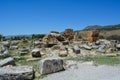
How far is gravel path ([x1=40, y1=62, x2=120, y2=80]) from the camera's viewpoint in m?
12.9

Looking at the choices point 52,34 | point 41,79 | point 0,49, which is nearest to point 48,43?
point 52,34

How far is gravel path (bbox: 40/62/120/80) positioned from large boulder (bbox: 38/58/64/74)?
1.40 ft

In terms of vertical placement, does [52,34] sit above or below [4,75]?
above

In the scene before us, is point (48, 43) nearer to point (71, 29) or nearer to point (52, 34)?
point (52, 34)

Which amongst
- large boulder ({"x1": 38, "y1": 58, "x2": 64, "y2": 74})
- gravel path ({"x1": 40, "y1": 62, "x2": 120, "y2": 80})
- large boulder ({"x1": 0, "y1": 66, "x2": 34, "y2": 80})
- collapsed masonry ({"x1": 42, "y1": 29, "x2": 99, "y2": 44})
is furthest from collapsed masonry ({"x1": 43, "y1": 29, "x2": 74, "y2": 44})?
large boulder ({"x1": 0, "y1": 66, "x2": 34, "y2": 80})

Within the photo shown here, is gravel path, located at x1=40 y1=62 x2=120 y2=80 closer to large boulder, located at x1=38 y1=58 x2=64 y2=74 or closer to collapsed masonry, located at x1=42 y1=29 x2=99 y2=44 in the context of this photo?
large boulder, located at x1=38 y1=58 x2=64 y2=74

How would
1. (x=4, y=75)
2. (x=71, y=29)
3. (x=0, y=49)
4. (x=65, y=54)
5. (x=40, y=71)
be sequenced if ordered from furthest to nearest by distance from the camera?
(x=71, y=29), (x=0, y=49), (x=65, y=54), (x=40, y=71), (x=4, y=75)

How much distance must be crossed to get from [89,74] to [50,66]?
236cm

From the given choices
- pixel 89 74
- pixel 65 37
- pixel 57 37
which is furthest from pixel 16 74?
pixel 65 37

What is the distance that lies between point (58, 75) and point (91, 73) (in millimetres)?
1798

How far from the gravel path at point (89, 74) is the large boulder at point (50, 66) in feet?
1.40

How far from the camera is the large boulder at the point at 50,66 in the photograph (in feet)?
47.1

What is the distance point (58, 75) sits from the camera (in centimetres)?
1376

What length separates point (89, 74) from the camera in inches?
535
